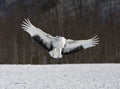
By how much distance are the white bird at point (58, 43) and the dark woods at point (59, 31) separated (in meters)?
10.2

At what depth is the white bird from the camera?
382 inches

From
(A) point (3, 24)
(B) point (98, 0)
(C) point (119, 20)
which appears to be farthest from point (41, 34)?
(B) point (98, 0)

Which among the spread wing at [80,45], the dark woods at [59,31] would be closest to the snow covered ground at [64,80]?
the spread wing at [80,45]

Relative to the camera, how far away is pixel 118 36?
22.5 meters

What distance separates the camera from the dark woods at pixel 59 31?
2192 cm

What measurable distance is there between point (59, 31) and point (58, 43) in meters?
12.0

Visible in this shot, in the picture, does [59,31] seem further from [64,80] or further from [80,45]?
[80,45]

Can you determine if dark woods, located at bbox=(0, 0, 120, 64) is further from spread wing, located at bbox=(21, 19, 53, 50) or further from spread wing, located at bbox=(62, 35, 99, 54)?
spread wing, located at bbox=(62, 35, 99, 54)

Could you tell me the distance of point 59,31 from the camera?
70.6 feet

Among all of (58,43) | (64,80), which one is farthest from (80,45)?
(64,80)

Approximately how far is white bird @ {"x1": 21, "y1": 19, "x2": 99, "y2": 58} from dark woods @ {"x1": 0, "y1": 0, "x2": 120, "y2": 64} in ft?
33.4

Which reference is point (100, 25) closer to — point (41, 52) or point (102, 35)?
point (102, 35)

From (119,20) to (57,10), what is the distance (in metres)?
2.95

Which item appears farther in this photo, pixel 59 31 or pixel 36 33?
pixel 59 31
